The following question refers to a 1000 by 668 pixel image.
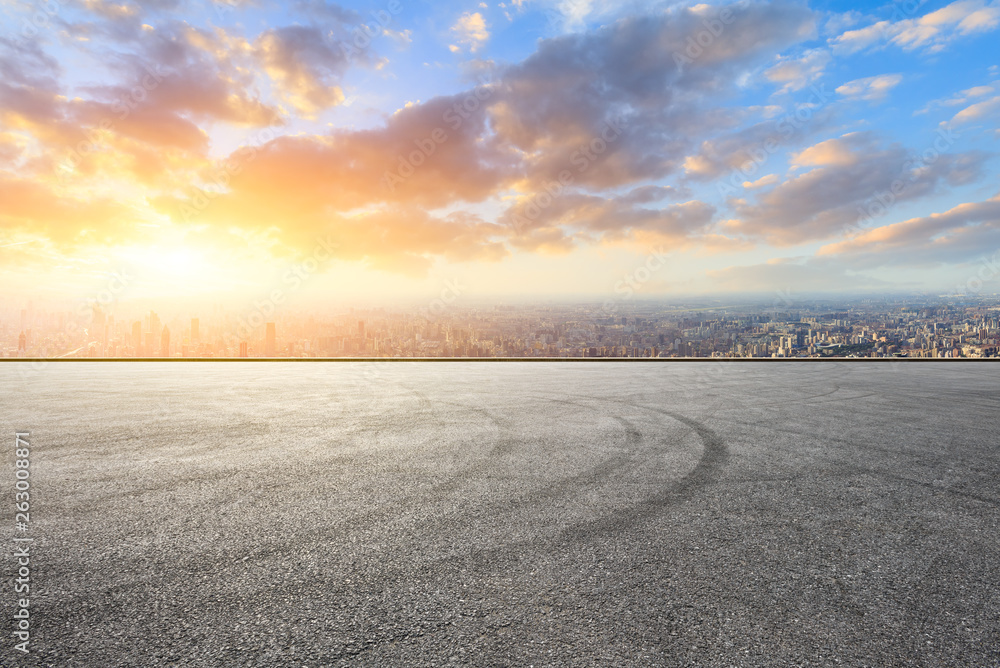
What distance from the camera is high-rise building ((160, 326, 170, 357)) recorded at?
18562mm

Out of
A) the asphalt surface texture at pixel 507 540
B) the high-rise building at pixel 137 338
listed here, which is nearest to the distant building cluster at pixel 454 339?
the high-rise building at pixel 137 338

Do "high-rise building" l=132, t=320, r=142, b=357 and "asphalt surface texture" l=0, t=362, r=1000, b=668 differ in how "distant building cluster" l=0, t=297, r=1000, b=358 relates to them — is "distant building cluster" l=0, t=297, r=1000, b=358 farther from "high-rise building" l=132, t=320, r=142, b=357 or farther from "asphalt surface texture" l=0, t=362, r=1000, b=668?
"asphalt surface texture" l=0, t=362, r=1000, b=668

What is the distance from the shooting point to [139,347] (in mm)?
18781

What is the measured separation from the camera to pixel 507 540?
3215mm

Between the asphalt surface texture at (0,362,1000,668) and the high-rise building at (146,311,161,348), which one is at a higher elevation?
the high-rise building at (146,311,161,348)

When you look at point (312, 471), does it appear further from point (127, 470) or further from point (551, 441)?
point (551, 441)

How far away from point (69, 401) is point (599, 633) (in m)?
10.5

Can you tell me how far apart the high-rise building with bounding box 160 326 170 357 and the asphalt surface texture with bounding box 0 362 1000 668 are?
41.1 ft

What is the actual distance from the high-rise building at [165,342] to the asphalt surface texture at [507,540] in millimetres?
12521

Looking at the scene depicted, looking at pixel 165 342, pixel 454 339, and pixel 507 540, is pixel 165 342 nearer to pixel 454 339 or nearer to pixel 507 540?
pixel 454 339

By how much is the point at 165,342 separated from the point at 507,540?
67.8 feet

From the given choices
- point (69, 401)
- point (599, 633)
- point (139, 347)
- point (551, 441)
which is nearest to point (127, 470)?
point (551, 441)

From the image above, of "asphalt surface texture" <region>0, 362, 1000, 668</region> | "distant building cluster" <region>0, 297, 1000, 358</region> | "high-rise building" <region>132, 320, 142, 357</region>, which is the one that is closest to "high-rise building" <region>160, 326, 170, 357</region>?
"distant building cluster" <region>0, 297, 1000, 358</region>

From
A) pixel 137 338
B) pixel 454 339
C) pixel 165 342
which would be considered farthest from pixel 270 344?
pixel 454 339
